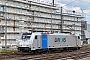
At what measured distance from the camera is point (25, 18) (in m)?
80.2

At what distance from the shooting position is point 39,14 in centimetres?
8838

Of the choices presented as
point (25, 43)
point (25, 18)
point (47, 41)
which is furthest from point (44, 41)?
point (25, 18)

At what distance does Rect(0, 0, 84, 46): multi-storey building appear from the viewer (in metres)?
71.0

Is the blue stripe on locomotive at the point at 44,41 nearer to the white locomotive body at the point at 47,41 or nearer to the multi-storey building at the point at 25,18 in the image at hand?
the white locomotive body at the point at 47,41

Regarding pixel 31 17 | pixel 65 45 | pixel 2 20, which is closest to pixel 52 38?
pixel 65 45

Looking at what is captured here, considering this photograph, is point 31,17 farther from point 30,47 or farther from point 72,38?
point 30,47

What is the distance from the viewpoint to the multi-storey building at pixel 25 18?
71.0 m

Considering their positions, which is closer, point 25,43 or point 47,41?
point 25,43

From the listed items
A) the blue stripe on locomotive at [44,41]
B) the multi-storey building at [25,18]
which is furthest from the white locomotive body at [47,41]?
the multi-storey building at [25,18]

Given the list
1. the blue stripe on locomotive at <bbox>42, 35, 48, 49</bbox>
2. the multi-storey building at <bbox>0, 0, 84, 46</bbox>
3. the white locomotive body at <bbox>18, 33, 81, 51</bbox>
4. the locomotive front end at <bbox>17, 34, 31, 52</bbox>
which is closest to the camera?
the locomotive front end at <bbox>17, 34, 31, 52</bbox>

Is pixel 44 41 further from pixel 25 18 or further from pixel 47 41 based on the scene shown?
pixel 25 18

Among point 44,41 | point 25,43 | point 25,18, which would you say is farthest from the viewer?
point 25,18

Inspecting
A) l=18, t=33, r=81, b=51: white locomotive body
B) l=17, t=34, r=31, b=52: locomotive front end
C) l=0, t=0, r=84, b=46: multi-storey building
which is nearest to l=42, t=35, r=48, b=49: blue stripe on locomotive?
l=18, t=33, r=81, b=51: white locomotive body

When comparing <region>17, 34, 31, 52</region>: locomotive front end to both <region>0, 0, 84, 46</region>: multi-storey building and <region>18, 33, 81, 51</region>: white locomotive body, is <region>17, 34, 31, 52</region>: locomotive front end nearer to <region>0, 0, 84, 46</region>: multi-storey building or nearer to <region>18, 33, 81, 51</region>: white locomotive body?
<region>18, 33, 81, 51</region>: white locomotive body
